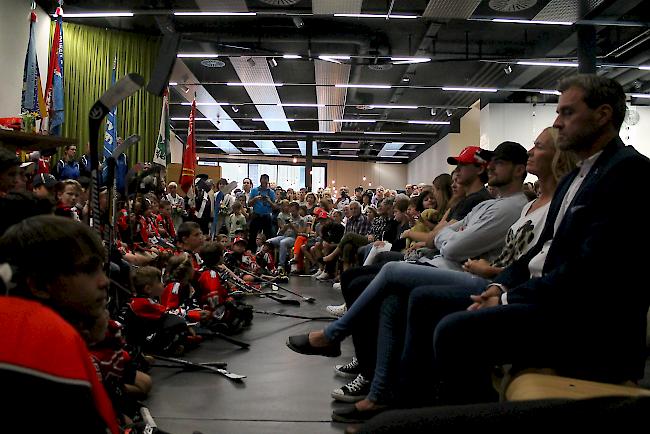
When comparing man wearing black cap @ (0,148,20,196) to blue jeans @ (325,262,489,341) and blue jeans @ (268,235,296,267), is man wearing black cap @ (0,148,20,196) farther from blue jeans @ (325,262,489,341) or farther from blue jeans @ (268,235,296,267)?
blue jeans @ (268,235,296,267)

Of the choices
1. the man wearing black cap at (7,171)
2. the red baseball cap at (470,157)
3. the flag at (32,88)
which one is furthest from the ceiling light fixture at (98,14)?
Answer: the red baseball cap at (470,157)

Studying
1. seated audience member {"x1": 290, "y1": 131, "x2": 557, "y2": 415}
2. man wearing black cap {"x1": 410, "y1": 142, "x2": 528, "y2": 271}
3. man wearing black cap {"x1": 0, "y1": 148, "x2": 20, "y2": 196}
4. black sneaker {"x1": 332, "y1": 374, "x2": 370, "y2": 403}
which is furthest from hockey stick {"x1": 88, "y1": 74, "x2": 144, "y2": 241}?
man wearing black cap {"x1": 410, "y1": 142, "x2": 528, "y2": 271}

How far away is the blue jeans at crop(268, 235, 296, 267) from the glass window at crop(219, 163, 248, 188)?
14375mm

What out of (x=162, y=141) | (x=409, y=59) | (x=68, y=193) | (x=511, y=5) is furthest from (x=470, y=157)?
(x=409, y=59)

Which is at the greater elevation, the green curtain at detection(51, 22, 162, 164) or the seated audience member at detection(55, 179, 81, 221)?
the green curtain at detection(51, 22, 162, 164)

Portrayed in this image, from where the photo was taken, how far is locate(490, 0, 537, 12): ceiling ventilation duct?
291 inches

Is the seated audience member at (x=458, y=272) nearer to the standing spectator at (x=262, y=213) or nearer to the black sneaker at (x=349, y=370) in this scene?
the black sneaker at (x=349, y=370)

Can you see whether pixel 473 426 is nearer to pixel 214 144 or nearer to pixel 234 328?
pixel 234 328

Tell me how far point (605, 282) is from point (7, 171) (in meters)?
2.60

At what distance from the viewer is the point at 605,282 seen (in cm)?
158

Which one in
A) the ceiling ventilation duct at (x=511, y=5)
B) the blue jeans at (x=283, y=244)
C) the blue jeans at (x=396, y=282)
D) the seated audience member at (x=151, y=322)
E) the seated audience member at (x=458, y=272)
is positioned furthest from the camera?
the blue jeans at (x=283, y=244)

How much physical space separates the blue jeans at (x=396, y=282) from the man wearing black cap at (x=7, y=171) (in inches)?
65.3

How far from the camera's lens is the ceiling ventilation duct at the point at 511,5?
7395 mm

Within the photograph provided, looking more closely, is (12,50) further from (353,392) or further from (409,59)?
(353,392)
